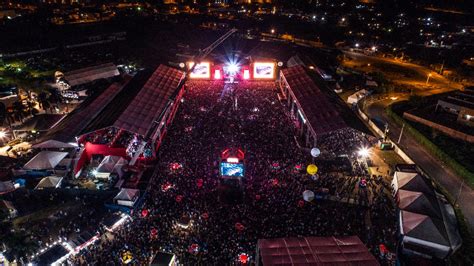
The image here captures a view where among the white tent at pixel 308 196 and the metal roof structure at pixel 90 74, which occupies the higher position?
the metal roof structure at pixel 90 74

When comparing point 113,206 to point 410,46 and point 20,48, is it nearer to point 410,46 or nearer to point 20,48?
point 20,48

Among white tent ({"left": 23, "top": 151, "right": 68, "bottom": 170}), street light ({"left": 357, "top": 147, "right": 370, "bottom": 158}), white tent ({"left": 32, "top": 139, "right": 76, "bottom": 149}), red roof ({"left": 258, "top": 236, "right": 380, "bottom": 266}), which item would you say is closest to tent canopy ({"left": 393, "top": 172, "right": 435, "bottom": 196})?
street light ({"left": 357, "top": 147, "right": 370, "bottom": 158})

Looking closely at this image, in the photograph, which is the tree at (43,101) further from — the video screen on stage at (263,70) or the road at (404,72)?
the road at (404,72)

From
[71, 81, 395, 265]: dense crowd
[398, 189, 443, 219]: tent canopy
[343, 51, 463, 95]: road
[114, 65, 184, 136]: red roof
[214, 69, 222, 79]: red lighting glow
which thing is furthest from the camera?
[343, 51, 463, 95]: road

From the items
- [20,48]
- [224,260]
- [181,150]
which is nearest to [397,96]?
[181,150]

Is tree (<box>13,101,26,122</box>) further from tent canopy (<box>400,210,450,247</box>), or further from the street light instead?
tent canopy (<box>400,210,450,247</box>)

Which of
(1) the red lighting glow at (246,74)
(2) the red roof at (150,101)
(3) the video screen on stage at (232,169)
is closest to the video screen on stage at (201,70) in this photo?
(2) the red roof at (150,101)

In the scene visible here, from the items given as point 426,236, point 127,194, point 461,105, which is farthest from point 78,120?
point 461,105
